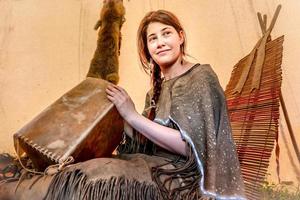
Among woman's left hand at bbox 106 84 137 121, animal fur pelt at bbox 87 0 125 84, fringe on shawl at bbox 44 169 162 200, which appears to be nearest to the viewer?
fringe on shawl at bbox 44 169 162 200

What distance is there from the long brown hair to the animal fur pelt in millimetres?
769

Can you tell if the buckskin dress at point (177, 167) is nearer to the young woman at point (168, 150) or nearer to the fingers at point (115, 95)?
the young woman at point (168, 150)

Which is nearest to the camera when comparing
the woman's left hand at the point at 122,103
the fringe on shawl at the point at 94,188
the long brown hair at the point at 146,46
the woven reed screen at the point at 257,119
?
the fringe on shawl at the point at 94,188

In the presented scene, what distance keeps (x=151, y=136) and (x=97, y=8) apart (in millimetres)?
1636

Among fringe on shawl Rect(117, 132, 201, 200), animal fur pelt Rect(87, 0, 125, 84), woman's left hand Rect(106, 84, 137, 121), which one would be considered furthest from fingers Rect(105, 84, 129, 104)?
animal fur pelt Rect(87, 0, 125, 84)

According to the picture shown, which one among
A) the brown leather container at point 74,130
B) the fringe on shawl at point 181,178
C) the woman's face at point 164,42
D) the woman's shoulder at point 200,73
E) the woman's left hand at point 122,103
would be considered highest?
the woman's face at point 164,42

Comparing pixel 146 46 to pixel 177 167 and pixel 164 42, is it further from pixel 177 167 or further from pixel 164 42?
pixel 177 167

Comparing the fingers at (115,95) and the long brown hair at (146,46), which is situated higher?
the long brown hair at (146,46)

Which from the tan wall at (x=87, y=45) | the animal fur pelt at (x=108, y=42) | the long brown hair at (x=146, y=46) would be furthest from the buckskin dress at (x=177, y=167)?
the tan wall at (x=87, y=45)

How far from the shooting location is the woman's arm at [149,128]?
3.49 ft

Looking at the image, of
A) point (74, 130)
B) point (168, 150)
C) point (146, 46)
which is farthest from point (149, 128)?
point (146, 46)

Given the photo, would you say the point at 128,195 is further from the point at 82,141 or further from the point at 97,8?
the point at 97,8

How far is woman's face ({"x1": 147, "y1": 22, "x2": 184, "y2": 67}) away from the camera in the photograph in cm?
122

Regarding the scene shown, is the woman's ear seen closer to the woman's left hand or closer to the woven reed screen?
the woman's left hand
